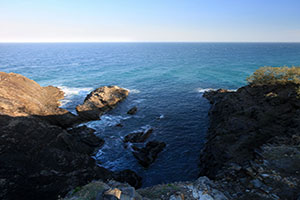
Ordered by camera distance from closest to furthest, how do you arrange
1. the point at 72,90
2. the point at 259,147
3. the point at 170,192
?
1. the point at 170,192
2. the point at 259,147
3. the point at 72,90

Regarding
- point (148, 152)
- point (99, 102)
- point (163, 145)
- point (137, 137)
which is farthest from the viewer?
point (99, 102)

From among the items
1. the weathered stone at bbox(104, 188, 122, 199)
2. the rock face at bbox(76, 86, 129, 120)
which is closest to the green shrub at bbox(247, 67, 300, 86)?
the weathered stone at bbox(104, 188, 122, 199)

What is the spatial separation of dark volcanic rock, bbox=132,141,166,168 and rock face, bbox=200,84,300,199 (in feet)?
23.9

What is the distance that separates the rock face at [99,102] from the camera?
38.3 m

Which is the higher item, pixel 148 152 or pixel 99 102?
pixel 99 102

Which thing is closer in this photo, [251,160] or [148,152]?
[251,160]

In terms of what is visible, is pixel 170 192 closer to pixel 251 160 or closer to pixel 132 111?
pixel 251 160

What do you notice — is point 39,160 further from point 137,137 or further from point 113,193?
point 137,137

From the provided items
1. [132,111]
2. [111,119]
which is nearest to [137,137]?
[111,119]

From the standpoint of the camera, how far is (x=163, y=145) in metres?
28.3

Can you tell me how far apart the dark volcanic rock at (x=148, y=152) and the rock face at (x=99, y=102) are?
15774mm

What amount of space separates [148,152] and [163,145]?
3086mm

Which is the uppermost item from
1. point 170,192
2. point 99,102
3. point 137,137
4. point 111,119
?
point 170,192

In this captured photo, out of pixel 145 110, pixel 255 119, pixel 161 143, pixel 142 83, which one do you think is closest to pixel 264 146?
pixel 255 119
